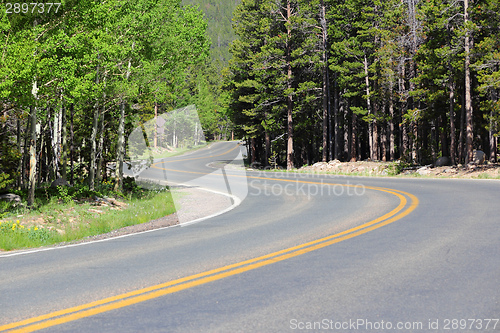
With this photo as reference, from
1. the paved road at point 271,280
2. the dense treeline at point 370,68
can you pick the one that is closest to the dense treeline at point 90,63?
the paved road at point 271,280

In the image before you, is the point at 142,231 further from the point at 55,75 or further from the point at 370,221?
the point at 55,75

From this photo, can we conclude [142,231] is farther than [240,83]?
No

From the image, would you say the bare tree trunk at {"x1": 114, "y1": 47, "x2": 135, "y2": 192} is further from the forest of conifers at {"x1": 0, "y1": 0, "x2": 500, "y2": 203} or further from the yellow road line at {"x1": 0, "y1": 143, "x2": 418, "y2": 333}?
the yellow road line at {"x1": 0, "y1": 143, "x2": 418, "y2": 333}

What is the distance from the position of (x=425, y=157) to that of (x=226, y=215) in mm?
Answer: 36876

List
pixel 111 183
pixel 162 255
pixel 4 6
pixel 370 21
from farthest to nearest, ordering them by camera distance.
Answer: pixel 370 21 → pixel 111 183 → pixel 4 6 → pixel 162 255

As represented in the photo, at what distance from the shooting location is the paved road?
3.96m

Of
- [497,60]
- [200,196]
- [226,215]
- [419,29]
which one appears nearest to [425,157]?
[419,29]

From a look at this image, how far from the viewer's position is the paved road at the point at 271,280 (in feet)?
13.0

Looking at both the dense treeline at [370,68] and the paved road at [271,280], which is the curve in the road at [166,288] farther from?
the dense treeline at [370,68]

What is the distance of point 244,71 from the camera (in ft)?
148

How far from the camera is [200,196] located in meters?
18.0

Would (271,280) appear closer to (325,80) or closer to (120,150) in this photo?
(120,150)

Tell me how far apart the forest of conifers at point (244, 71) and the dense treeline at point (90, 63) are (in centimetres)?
6

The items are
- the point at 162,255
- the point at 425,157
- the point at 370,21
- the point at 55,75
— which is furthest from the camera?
the point at 425,157
